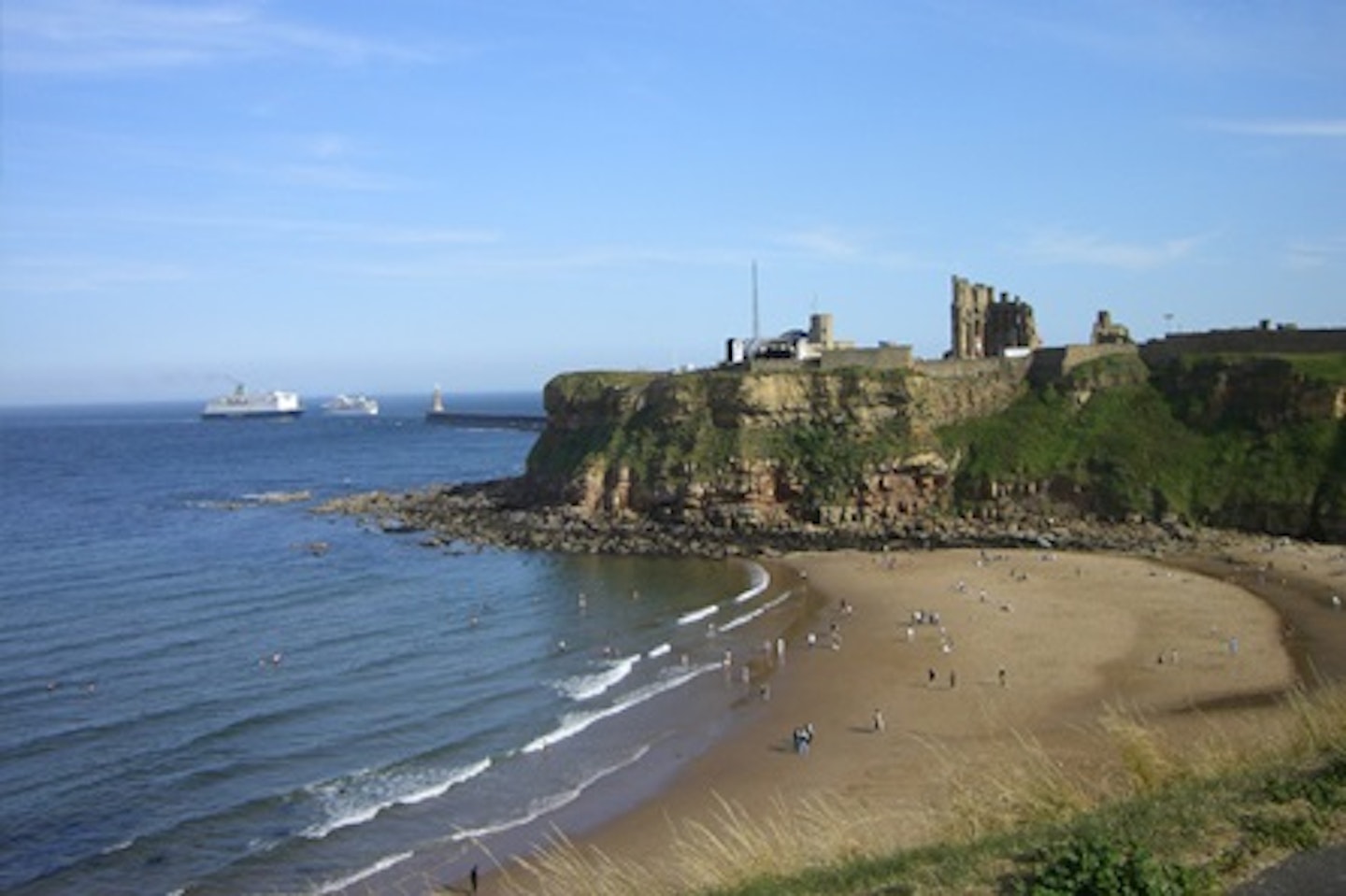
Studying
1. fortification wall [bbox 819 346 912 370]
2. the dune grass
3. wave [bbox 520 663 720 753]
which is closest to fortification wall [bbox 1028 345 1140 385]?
fortification wall [bbox 819 346 912 370]

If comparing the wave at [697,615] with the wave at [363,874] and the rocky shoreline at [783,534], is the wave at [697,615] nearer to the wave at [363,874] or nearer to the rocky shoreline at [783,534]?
the rocky shoreline at [783,534]

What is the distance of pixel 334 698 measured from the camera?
34969 mm

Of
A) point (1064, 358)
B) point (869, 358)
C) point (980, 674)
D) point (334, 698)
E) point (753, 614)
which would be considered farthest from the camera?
point (869, 358)

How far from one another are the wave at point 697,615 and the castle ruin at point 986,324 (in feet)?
125

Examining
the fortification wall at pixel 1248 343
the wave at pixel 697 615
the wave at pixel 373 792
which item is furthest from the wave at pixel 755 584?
the fortification wall at pixel 1248 343

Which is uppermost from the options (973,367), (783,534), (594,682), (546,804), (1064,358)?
(1064,358)

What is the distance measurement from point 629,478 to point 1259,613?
3475 centimetres

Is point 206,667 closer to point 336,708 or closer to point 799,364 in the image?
point 336,708

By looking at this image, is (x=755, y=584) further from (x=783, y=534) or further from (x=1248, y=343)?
(x=1248, y=343)

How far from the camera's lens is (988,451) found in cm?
6688

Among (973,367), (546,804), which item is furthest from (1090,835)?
(973,367)

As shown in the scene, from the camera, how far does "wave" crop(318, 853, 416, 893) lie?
72.7 ft

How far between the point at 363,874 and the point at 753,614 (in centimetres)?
2529

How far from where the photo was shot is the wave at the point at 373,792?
25.5 metres
